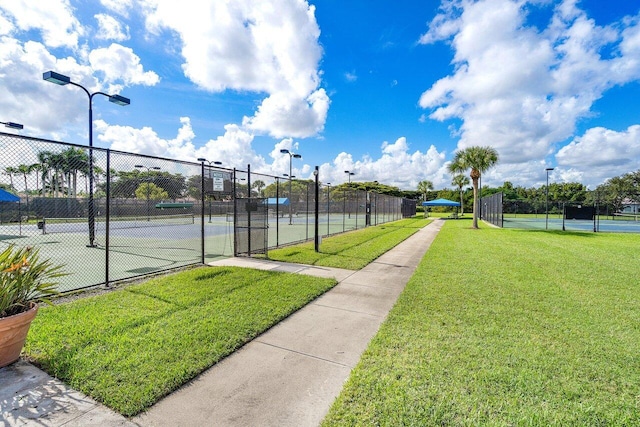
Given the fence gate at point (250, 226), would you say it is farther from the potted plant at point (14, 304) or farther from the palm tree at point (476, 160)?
the palm tree at point (476, 160)

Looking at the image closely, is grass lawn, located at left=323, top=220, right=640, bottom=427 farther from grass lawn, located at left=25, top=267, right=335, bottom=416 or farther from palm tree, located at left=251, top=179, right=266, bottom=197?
palm tree, located at left=251, top=179, right=266, bottom=197

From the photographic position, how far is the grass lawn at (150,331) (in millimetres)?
2588

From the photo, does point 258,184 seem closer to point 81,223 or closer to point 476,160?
point 81,223

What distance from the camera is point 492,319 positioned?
13.6ft

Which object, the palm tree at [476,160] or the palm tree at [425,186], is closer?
the palm tree at [476,160]

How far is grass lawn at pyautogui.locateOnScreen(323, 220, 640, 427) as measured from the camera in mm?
2270

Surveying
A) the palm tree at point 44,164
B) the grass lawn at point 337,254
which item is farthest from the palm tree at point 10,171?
the grass lawn at point 337,254

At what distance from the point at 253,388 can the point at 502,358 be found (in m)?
2.51

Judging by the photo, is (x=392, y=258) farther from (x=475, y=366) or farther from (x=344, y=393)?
(x=344, y=393)

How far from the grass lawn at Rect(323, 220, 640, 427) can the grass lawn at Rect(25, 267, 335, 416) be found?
4.83 ft

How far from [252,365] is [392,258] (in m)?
6.67

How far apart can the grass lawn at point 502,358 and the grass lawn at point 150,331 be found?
4.83 ft

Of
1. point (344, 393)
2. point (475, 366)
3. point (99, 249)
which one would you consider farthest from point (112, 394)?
point (99, 249)

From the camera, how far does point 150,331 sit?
353 centimetres
